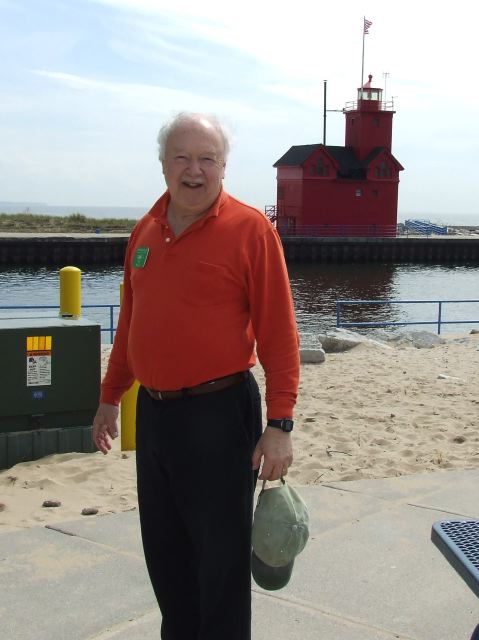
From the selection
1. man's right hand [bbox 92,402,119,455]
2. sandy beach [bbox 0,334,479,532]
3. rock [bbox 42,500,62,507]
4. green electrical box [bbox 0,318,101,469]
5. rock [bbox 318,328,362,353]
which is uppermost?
man's right hand [bbox 92,402,119,455]

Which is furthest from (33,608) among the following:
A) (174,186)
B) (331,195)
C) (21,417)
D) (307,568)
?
(331,195)

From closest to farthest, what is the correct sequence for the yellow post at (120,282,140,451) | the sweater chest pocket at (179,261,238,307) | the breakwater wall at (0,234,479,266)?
the sweater chest pocket at (179,261,238,307) → the yellow post at (120,282,140,451) → the breakwater wall at (0,234,479,266)

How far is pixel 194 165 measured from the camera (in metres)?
2.54

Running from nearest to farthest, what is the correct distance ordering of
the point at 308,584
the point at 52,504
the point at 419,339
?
the point at 308,584
the point at 52,504
the point at 419,339

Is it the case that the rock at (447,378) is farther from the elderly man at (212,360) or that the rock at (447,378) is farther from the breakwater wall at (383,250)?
the breakwater wall at (383,250)

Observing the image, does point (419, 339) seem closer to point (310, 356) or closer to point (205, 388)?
point (310, 356)

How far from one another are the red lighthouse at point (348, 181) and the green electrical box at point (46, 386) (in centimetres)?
4945

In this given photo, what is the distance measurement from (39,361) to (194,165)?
139 inches

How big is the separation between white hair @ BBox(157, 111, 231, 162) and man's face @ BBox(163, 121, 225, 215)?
1 cm

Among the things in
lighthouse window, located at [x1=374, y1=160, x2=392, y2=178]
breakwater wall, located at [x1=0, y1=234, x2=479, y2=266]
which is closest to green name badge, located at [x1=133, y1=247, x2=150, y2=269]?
breakwater wall, located at [x1=0, y1=234, x2=479, y2=266]

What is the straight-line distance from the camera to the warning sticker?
573cm

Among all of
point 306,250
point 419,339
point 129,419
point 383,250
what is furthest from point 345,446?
point 383,250

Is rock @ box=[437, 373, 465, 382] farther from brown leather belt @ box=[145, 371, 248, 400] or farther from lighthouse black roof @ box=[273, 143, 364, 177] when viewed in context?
lighthouse black roof @ box=[273, 143, 364, 177]

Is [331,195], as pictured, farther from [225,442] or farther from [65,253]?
[225,442]
